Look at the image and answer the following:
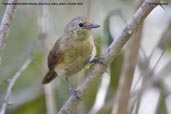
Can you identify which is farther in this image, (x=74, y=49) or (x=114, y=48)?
(x=74, y=49)

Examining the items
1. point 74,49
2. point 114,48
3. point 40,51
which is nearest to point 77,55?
point 74,49

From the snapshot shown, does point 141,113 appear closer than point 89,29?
No

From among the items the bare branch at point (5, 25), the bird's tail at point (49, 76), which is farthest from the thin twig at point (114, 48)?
the bird's tail at point (49, 76)

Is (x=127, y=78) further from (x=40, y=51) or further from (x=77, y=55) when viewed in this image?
(x=40, y=51)

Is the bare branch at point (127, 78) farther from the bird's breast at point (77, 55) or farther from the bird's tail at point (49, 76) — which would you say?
the bird's tail at point (49, 76)

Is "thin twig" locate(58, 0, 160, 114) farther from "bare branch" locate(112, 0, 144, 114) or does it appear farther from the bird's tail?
the bird's tail

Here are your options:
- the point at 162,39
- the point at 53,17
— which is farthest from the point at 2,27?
the point at 53,17

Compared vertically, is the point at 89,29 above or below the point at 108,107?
above

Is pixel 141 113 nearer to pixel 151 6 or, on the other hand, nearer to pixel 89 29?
pixel 89 29
